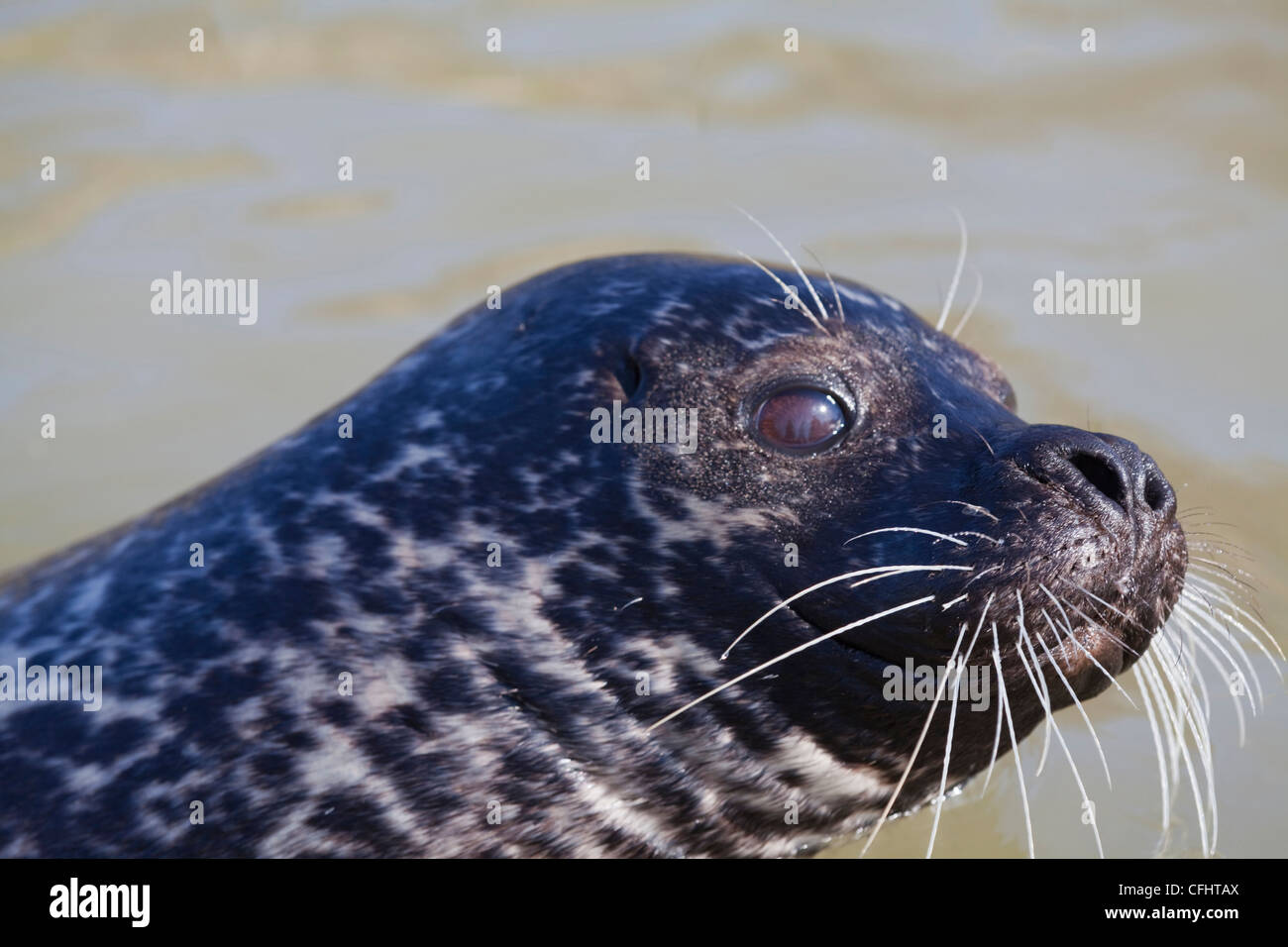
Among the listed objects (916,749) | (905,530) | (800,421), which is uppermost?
(800,421)

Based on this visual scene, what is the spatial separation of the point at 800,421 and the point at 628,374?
467mm

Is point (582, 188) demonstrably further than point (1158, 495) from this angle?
Yes

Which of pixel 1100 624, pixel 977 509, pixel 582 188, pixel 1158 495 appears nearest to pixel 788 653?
pixel 977 509

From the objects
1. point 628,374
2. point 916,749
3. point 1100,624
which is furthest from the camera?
point 628,374

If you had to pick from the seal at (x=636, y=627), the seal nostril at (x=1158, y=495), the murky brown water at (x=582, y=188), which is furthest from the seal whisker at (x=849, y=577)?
the murky brown water at (x=582, y=188)

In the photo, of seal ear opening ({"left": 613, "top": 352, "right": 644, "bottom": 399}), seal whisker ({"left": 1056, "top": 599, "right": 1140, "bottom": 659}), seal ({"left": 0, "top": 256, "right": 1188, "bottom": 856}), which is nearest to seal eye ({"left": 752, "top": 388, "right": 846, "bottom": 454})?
seal ({"left": 0, "top": 256, "right": 1188, "bottom": 856})

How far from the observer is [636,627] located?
12.3 ft

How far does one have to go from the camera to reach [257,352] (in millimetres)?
7863

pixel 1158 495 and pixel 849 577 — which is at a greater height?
pixel 1158 495

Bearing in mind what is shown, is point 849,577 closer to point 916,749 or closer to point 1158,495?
point 916,749

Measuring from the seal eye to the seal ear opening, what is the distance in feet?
1.08

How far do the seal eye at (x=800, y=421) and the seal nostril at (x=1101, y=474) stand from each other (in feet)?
1.88

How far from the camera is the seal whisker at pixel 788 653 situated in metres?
3.59

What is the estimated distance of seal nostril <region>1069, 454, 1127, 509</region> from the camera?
365cm
